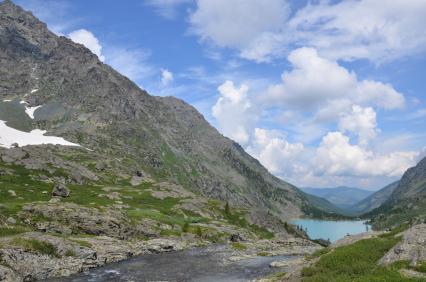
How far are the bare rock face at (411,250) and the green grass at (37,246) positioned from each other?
53214 mm

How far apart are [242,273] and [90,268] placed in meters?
26.1

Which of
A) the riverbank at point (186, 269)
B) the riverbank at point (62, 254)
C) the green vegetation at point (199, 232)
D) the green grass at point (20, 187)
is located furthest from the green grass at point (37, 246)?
the green vegetation at point (199, 232)

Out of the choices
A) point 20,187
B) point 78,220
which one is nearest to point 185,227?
point 78,220

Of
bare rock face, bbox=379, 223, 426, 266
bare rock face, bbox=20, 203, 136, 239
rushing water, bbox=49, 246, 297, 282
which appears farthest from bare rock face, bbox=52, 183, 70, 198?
bare rock face, bbox=379, 223, 426, 266

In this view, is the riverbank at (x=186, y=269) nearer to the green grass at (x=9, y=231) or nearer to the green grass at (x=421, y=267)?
the green grass at (x=9, y=231)

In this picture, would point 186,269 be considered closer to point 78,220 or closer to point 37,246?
point 37,246

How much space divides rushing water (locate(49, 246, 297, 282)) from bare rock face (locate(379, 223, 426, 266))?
2657 cm

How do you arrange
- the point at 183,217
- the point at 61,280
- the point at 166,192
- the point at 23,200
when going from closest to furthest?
the point at 61,280, the point at 23,200, the point at 183,217, the point at 166,192

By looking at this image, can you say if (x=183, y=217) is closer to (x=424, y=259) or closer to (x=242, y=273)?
(x=242, y=273)

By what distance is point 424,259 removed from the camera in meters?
37.0

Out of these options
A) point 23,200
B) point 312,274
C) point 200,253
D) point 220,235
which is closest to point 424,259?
point 312,274

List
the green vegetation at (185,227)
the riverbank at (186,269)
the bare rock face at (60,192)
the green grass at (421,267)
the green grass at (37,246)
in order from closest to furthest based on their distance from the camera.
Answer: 1. the green grass at (421,267)
2. the riverbank at (186,269)
3. the green grass at (37,246)
4. the green vegetation at (185,227)
5. the bare rock face at (60,192)

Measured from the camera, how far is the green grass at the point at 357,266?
114 ft

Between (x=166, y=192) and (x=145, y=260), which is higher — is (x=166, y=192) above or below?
above
